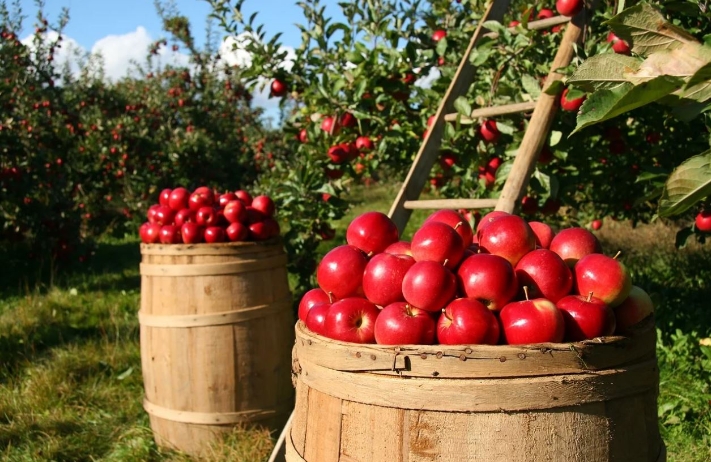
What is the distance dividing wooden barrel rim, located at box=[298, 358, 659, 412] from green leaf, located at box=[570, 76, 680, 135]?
1.68 feet

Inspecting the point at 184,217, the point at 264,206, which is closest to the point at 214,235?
the point at 184,217

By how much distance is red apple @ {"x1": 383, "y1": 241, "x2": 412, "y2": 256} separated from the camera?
1.64 m

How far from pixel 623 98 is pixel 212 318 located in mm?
2270

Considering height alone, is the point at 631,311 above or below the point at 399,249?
below

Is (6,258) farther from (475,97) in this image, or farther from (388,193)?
(388,193)

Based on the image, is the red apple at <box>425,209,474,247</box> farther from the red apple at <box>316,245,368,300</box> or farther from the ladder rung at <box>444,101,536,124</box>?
the ladder rung at <box>444,101,536,124</box>

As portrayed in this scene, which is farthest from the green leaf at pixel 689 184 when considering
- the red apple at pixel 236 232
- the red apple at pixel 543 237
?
the red apple at pixel 236 232

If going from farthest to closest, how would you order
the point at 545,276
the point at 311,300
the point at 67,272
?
the point at 67,272, the point at 311,300, the point at 545,276

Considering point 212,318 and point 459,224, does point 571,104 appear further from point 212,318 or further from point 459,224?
point 212,318

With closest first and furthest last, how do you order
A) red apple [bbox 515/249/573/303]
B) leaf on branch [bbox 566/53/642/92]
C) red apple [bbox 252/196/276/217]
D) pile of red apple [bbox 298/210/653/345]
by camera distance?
1. leaf on branch [bbox 566/53/642/92]
2. pile of red apple [bbox 298/210/653/345]
3. red apple [bbox 515/249/573/303]
4. red apple [bbox 252/196/276/217]

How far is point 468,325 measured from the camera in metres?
1.34

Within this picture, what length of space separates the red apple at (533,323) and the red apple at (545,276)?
0.09 metres

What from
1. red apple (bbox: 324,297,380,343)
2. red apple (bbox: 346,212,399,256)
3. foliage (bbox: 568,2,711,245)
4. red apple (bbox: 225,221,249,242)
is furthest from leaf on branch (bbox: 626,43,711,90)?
red apple (bbox: 225,221,249,242)

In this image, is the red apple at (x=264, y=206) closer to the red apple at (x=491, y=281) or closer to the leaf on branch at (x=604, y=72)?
the red apple at (x=491, y=281)
